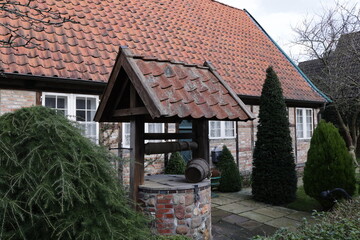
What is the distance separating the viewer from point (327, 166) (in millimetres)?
6602

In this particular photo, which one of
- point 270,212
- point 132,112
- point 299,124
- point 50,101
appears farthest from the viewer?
point 299,124

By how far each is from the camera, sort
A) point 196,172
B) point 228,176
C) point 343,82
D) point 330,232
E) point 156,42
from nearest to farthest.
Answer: point 330,232 < point 196,172 < point 228,176 < point 156,42 < point 343,82

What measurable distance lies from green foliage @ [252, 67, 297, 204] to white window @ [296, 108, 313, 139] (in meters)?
5.39

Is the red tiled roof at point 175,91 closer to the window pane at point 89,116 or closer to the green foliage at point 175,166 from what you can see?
the window pane at point 89,116

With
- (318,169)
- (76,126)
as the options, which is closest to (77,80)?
(76,126)

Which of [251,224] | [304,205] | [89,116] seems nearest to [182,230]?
[251,224]

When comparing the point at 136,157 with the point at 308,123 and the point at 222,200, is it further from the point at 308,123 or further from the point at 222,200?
the point at 308,123

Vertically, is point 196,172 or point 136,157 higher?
point 136,157

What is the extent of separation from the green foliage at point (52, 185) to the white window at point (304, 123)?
36.9 ft

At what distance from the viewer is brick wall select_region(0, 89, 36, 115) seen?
631 centimetres

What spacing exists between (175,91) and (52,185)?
2028 mm

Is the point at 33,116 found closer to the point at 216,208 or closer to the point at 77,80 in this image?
the point at 77,80

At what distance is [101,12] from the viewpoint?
9148mm

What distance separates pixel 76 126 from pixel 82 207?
0.87m
